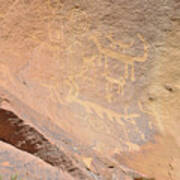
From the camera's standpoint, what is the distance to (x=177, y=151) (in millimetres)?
1753

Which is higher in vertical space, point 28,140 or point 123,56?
point 28,140

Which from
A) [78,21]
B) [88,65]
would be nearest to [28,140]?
[88,65]

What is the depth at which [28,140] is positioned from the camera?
3.34ft

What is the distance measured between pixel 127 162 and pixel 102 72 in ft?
2.00

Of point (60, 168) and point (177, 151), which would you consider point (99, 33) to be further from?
point (60, 168)

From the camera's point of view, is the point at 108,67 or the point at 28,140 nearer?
the point at 28,140

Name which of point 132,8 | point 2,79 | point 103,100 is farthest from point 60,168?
point 132,8

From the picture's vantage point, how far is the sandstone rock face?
1.67 metres

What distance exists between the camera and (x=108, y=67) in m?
1.92

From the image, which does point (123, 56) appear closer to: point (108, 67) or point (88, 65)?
point (108, 67)

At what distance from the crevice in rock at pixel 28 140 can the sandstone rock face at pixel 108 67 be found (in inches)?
20.3

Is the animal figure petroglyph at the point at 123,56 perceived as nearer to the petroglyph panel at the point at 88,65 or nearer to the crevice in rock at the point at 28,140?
the petroglyph panel at the point at 88,65

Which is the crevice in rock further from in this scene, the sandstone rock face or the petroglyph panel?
the petroglyph panel

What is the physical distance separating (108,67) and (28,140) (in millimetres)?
1014
